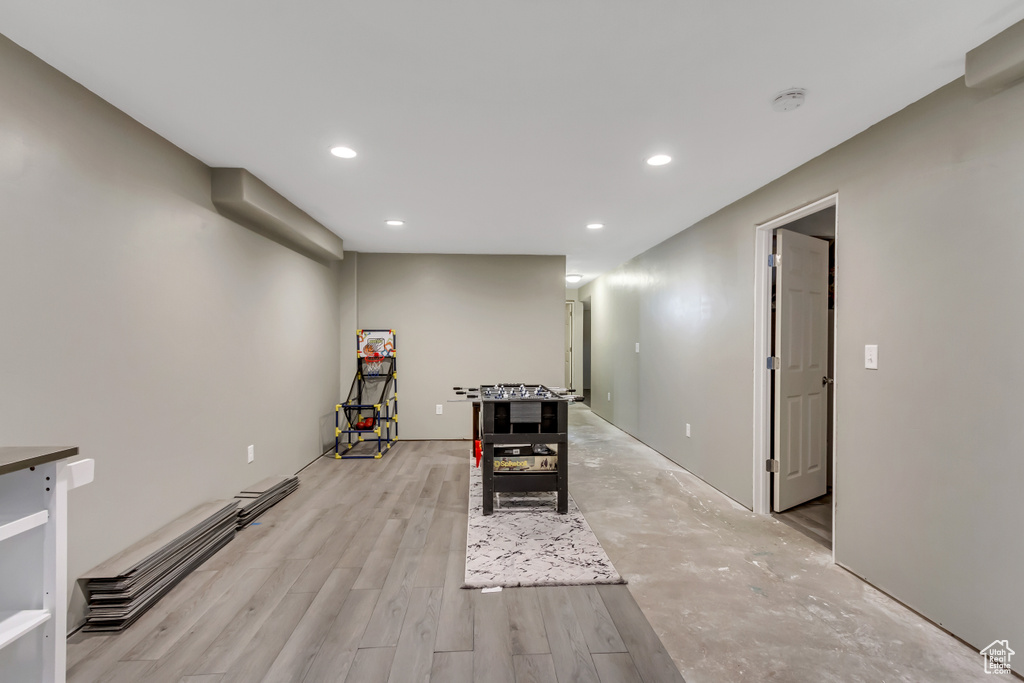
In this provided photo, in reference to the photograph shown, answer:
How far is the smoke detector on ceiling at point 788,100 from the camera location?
1.90 m

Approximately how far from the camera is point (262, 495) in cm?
313

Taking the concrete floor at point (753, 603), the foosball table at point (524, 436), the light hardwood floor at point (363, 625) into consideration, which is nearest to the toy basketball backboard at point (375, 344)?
the foosball table at point (524, 436)

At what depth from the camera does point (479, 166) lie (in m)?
2.77

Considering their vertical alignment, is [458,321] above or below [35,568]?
above

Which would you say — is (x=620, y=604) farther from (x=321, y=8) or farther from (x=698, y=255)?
(x=698, y=255)

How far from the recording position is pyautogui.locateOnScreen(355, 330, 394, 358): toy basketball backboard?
5383 mm

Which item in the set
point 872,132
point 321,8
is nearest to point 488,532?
point 321,8

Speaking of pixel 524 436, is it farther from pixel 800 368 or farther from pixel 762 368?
pixel 800 368

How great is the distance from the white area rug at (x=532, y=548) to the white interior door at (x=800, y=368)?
159 centimetres

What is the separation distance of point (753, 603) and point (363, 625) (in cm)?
185

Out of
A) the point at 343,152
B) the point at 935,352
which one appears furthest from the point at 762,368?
the point at 343,152

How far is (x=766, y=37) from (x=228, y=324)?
343 cm

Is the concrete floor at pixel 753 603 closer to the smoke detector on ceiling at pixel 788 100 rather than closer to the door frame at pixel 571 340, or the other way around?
the smoke detector on ceiling at pixel 788 100

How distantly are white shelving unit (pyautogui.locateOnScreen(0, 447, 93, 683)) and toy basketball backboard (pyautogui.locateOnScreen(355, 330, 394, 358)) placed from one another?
419cm
